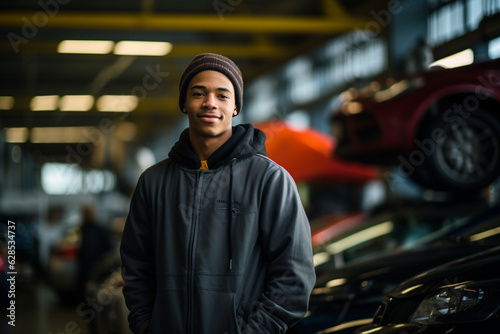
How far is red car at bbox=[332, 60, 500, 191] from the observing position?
5.33 meters

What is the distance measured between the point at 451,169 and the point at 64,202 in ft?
48.9

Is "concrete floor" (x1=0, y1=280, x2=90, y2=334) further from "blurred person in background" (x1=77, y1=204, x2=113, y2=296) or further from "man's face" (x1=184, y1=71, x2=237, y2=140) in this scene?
"man's face" (x1=184, y1=71, x2=237, y2=140)

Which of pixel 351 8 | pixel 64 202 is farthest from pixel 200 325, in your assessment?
pixel 64 202

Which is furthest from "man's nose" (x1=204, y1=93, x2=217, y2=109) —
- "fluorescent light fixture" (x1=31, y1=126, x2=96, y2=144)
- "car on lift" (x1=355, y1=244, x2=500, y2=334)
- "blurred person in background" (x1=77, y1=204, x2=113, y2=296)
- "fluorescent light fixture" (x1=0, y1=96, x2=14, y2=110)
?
"fluorescent light fixture" (x1=31, y1=126, x2=96, y2=144)

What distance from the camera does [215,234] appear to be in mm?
1851

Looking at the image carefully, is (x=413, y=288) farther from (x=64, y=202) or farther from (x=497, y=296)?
(x=64, y=202)

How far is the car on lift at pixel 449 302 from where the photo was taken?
8.19 ft

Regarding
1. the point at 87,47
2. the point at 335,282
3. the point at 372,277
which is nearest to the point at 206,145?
the point at 372,277

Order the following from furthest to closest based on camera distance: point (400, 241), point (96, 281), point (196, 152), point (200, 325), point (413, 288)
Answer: point (96, 281)
point (400, 241)
point (413, 288)
point (196, 152)
point (200, 325)

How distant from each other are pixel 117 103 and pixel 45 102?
8.40 ft

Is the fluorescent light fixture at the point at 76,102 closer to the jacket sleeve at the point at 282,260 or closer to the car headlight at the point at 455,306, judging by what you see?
the car headlight at the point at 455,306

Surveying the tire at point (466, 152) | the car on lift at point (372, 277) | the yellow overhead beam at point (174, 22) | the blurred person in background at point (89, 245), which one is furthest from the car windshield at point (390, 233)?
the yellow overhead beam at point (174, 22)

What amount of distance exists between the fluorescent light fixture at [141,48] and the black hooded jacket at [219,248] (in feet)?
43.3

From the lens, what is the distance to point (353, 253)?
5.20 meters
